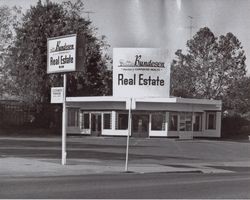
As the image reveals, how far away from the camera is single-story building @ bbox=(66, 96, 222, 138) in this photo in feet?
135

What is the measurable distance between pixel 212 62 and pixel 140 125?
1580 cm

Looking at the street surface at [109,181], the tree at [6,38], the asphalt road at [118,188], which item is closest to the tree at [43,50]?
the tree at [6,38]

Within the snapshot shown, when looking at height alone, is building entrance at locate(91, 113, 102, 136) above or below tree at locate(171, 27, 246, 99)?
below

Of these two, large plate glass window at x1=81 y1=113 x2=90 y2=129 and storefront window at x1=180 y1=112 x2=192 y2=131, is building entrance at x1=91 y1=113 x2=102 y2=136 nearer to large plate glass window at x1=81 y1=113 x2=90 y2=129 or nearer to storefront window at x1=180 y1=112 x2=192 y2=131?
large plate glass window at x1=81 y1=113 x2=90 y2=129

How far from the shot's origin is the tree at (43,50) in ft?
147

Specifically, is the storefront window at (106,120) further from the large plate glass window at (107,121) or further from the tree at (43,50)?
the tree at (43,50)

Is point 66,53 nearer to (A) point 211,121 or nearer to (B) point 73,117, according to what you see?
(B) point 73,117

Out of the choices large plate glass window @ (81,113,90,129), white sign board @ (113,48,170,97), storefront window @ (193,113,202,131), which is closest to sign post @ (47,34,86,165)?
white sign board @ (113,48,170,97)

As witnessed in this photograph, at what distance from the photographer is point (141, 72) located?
1517 centimetres

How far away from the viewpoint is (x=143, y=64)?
1497 cm

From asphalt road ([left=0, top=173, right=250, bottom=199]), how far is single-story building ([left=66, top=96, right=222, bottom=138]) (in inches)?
1056

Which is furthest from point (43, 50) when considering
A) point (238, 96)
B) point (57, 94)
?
point (57, 94)

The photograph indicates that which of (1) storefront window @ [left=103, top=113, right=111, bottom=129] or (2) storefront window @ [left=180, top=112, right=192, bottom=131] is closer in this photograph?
(2) storefront window @ [left=180, top=112, right=192, bottom=131]

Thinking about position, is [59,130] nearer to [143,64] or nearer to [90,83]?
[90,83]
